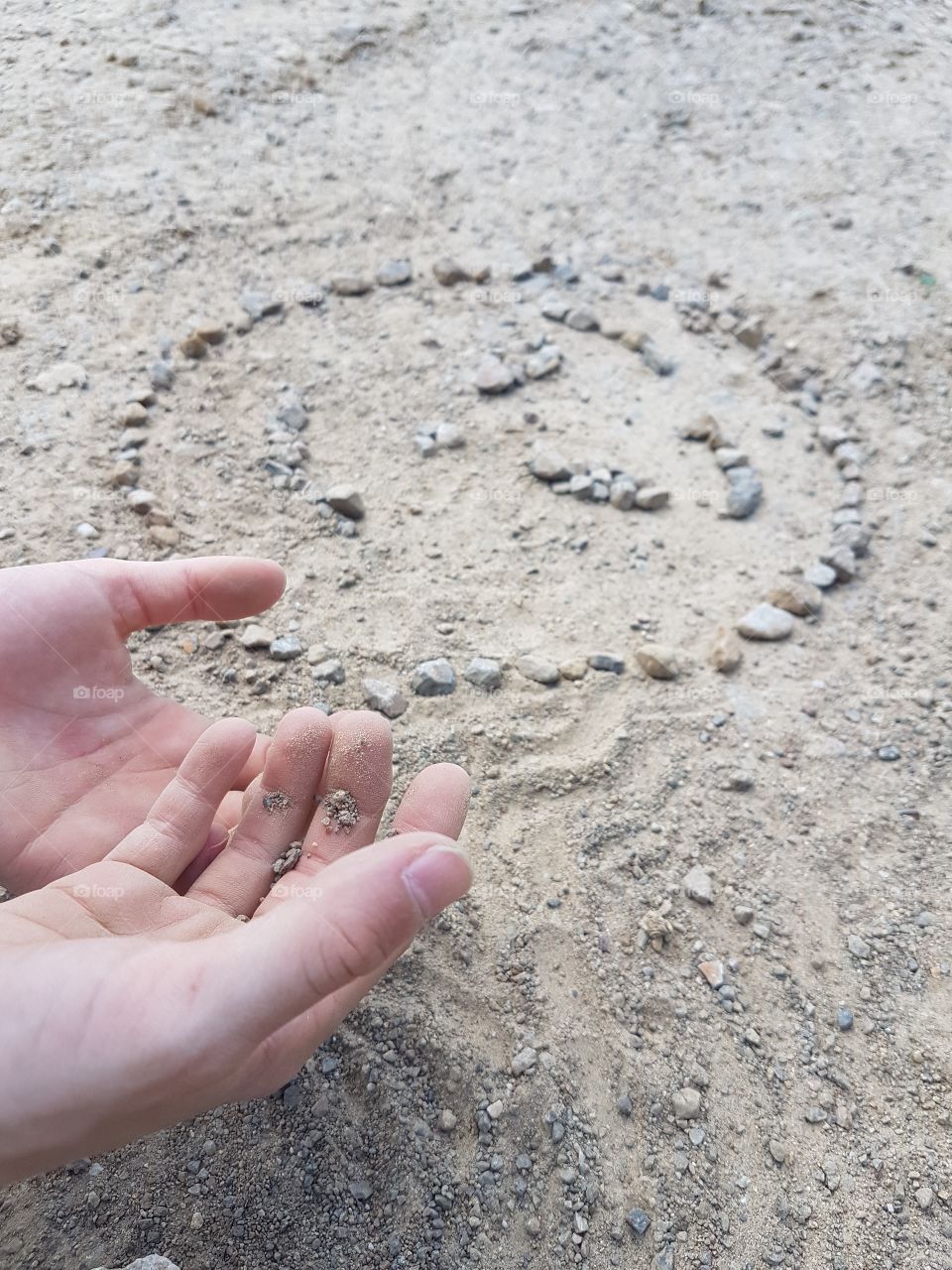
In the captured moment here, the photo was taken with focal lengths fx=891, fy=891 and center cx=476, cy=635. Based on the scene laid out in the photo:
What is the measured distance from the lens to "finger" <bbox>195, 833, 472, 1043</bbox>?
137 cm

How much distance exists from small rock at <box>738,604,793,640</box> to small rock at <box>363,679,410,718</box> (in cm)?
119

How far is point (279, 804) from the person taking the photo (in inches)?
79.3

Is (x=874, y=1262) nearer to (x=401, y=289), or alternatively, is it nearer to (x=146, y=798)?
(x=146, y=798)

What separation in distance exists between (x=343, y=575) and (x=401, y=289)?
174 centimetres

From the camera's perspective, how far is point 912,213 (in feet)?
14.5

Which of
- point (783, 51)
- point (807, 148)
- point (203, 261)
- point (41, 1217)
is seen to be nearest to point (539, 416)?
point (203, 261)

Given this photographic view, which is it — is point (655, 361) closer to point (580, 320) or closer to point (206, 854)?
point (580, 320)

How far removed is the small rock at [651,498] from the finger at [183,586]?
156 centimetres

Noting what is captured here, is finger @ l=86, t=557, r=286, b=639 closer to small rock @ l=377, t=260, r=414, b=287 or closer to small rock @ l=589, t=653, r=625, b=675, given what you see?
small rock @ l=589, t=653, r=625, b=675

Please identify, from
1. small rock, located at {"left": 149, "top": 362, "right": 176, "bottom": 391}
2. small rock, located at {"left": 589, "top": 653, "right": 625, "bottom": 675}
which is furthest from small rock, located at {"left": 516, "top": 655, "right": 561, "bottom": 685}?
small rock, located at {"left": 149, "top": 362, "right": 176, "bottom": 391}

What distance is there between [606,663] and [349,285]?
7.36 feet

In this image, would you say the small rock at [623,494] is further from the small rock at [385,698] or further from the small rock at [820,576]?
the small rock at [385,698]

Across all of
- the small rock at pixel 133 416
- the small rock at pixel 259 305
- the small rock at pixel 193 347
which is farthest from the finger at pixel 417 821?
the small rock at pixel 259 305

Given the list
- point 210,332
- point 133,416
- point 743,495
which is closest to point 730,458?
point 743,495
